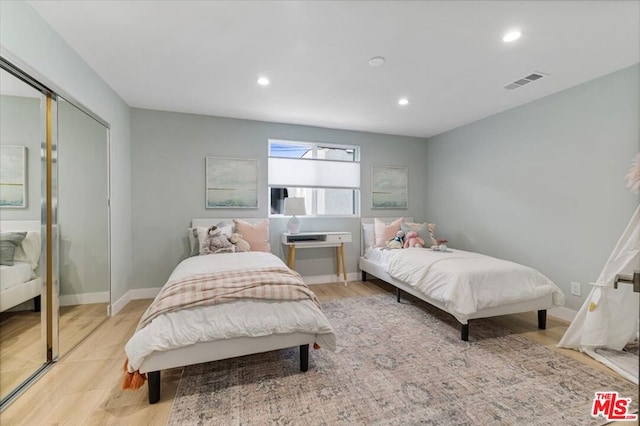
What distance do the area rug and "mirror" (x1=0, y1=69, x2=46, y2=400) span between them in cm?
108

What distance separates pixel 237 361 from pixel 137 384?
702mm

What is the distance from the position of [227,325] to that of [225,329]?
26 millimetres

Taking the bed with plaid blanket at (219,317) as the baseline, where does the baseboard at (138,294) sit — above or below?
below

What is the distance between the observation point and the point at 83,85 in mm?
2463

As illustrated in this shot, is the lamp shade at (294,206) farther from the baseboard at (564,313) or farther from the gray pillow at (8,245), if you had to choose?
the baseboard at (564,313)

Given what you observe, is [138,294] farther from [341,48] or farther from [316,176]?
[341,48]

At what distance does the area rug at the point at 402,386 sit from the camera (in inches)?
61.9

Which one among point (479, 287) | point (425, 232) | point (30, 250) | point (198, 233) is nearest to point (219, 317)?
point (30, 250)

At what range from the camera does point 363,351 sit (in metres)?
2.30

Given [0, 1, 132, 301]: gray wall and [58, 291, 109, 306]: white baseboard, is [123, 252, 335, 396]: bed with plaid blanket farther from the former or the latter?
[0, 1, 132, 301]: gray wall

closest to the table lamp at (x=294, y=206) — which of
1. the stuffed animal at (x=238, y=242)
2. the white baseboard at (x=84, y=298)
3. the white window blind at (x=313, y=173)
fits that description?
the white window blind at (x=313, y=173)

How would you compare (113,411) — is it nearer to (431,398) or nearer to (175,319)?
(175,319)

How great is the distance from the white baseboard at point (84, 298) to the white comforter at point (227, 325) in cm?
115

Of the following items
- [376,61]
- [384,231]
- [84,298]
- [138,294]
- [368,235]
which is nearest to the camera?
[376,61]
